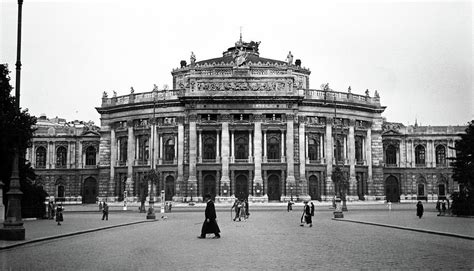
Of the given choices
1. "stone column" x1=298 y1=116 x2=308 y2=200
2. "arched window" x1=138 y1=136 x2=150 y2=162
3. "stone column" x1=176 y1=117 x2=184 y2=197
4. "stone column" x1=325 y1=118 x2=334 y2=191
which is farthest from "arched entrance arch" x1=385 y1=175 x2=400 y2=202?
"arched window" x1=138 y1=136 x2=150 y2=162

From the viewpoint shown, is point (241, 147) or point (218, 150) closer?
point (218, 150)

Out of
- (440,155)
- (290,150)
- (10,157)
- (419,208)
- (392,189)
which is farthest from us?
(440,155)

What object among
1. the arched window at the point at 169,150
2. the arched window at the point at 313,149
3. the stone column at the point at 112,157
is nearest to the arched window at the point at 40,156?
the stone column at the point at 112,157

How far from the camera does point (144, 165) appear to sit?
82312mm

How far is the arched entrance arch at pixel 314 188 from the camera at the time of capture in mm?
81188

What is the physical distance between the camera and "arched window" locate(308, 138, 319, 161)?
8225 centimetres

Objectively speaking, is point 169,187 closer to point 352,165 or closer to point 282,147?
point 282,147

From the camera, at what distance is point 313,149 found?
8262 cm

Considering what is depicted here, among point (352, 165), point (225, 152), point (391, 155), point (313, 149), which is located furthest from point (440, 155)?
point (225, 152)

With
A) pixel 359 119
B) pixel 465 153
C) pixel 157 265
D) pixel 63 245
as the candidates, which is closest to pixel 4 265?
pixel 157 265

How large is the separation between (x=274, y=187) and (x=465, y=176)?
3629 cm

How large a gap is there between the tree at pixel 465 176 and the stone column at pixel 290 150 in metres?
31.0

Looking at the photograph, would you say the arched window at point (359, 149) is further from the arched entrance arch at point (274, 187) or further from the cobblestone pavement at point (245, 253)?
the cobblestone pavement at point (245, 253)

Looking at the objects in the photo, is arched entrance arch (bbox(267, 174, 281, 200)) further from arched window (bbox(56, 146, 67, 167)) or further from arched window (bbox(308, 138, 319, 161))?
arched window (bbox(56, 146, 67, 167))
